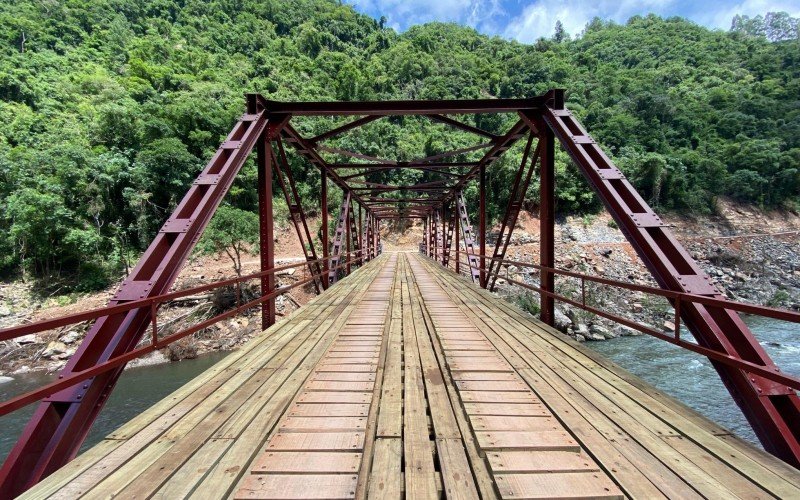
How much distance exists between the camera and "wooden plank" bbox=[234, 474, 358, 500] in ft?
5.31

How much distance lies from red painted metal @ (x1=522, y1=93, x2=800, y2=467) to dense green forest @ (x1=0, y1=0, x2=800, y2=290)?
2897cm

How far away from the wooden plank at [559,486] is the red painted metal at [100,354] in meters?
2.41

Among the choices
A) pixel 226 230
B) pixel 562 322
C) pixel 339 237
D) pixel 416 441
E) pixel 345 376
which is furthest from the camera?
pixel 226 230

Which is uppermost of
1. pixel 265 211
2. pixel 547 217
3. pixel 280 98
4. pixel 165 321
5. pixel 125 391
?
pixel 280 98

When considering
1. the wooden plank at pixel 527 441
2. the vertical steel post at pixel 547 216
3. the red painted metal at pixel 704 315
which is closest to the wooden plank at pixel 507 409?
the wooden plank at pixel 527 441

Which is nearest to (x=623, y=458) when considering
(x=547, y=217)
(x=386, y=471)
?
(x=386, y=471)

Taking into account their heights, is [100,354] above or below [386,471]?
above

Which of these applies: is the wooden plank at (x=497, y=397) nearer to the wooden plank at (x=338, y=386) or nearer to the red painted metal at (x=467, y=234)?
the wooden plank at (x=338, y=386)

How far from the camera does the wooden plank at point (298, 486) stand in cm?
162

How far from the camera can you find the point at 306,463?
187 centimetres

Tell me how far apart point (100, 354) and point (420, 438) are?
230cm

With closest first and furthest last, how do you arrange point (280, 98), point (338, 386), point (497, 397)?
point (497, 397)
point (338, 386)
point (280, 98)

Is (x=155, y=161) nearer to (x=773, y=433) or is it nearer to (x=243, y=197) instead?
(x=243, y=197)

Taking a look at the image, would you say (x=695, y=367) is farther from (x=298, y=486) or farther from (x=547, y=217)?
(x=298, y=486)
